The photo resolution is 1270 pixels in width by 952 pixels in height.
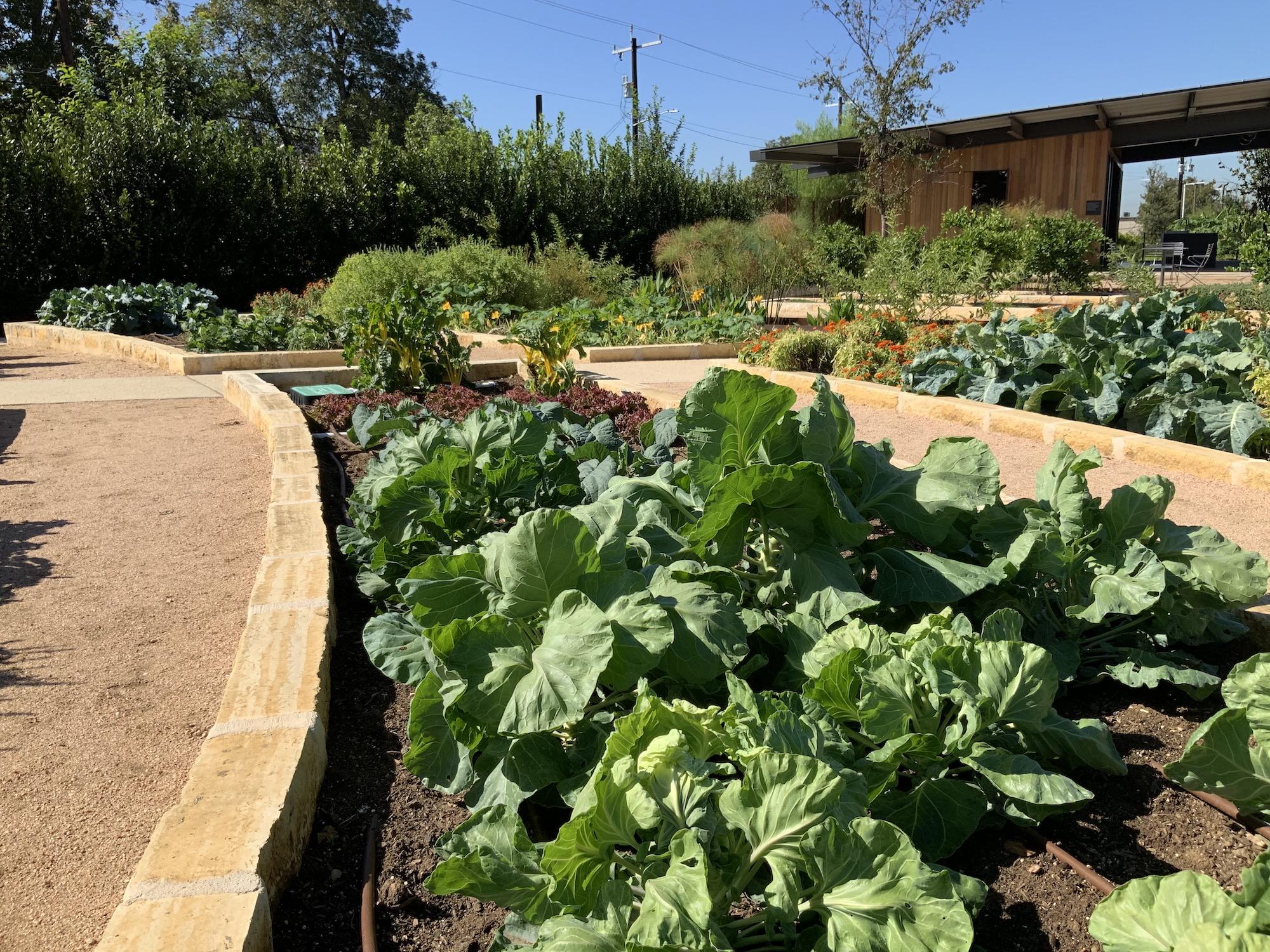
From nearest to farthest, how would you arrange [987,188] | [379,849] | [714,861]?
[714,861] < [379,849] < [987,188]

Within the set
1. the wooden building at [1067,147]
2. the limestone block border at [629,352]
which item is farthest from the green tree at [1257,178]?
the limestone block border at [629,352]

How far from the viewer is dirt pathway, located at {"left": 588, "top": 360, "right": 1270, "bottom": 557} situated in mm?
3725

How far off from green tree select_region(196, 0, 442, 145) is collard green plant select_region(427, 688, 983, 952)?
36.7 metres

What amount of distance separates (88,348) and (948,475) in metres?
12.3

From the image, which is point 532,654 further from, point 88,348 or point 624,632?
point 88,348

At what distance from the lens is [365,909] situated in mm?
1604

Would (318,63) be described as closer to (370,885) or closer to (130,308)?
(130,308)

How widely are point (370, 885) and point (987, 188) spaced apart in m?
26.4

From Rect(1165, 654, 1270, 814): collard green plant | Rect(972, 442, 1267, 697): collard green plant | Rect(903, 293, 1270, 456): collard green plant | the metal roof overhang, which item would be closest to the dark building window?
the metal roof overhang

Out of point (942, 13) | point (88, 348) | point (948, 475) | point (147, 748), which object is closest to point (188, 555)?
point (147, 748)

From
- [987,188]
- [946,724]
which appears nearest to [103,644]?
[946,724]

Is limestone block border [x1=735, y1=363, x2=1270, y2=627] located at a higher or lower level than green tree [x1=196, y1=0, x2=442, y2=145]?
lower

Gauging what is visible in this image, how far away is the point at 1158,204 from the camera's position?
193 ft

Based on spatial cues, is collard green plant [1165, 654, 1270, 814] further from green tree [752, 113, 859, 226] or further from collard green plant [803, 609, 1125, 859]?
green tree [752, 113, 859, 226]
